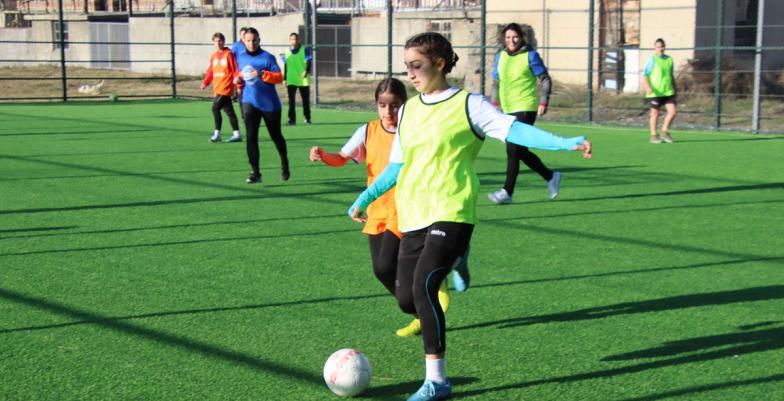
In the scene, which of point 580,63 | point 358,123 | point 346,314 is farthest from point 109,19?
point 346,314

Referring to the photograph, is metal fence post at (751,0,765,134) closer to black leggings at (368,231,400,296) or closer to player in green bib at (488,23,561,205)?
player in green bib at (488,23,561,205)

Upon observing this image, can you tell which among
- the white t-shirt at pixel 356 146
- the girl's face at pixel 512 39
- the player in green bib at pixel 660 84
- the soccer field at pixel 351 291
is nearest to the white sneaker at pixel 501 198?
the soccer field at pixel 351 291

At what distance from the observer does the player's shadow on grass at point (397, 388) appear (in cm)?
485

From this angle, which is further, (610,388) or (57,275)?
(57,275)

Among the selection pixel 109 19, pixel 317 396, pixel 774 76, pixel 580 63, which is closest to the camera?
pixel 317 396

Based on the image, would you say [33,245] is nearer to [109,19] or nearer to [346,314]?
[346,314]

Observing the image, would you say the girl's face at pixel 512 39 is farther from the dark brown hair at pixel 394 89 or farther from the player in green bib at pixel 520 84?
the dark brown hair at pixel 394 89

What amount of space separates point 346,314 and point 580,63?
2456cm

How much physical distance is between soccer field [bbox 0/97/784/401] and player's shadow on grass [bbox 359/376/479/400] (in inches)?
0.5

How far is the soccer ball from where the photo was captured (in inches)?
186

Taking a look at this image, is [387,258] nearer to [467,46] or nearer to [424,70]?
[424,70]

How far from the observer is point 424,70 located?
15.6 feet

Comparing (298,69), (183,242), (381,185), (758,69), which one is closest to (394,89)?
(381,185)

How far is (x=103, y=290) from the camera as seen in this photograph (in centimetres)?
693
